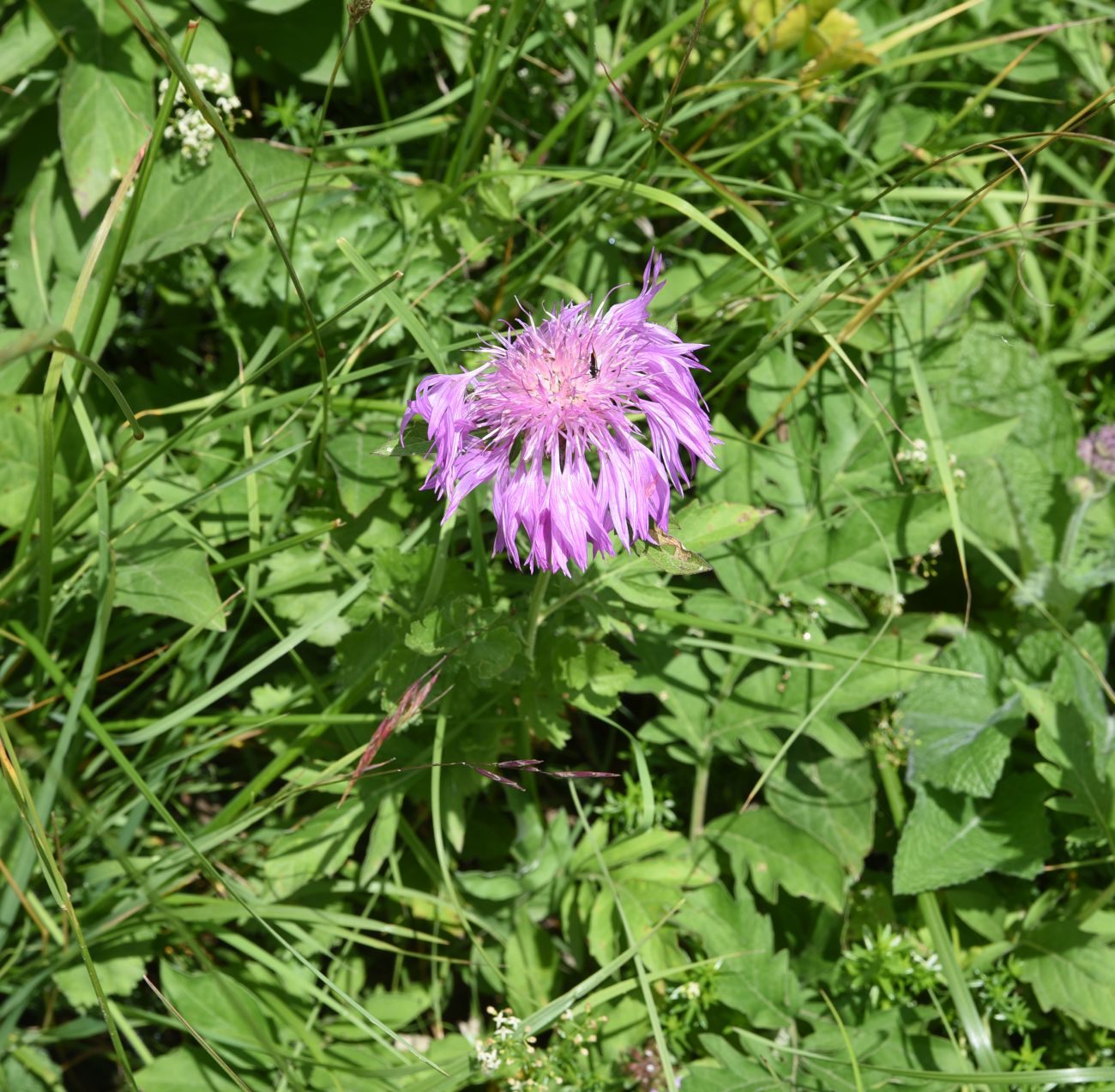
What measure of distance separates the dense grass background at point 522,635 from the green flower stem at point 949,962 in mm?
11

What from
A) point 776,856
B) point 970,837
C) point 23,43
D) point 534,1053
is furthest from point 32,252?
point 970,837

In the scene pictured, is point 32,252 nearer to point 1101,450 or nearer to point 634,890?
point 634,890

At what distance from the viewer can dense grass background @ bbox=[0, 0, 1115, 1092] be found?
2.15m

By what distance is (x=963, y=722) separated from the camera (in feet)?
7.95

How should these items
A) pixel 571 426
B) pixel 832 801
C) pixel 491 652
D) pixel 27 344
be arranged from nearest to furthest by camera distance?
1. pixel 27 344
2. pixel 571 426
3. pixel 491 652
4. pixel 832 801

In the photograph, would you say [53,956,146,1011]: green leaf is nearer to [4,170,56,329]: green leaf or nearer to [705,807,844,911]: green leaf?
[705,807,844,911]: green leaf

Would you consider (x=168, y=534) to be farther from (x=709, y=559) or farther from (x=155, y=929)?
(x=709, y=559)

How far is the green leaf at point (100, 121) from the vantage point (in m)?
2.33

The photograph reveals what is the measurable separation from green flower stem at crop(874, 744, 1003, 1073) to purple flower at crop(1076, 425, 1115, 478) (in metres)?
0.90

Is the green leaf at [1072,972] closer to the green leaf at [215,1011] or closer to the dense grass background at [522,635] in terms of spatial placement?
the dense grass background at [522,635]

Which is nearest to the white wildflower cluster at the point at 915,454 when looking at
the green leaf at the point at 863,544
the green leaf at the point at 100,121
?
the green leaf at the point at 863,544

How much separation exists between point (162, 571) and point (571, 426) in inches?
43.0

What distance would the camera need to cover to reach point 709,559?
2.35m

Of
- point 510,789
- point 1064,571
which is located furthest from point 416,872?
point 1064,571
